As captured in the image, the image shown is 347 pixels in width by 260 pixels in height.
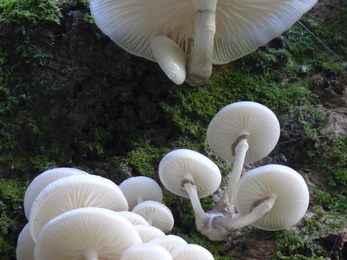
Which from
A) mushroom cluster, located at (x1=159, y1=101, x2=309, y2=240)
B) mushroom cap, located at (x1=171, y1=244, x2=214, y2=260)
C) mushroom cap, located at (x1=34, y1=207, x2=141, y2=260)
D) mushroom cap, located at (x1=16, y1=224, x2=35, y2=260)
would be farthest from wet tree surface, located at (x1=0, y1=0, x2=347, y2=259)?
mushroom cap, located at (x1=34, y1=207, x2=141, y2=260)

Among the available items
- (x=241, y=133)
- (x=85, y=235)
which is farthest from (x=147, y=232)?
(x=241, y=133)

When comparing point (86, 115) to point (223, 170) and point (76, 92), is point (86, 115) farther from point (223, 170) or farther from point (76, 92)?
point (223, 170)

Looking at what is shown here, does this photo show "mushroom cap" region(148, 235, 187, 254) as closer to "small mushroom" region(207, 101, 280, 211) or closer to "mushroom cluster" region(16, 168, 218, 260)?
"mushroom cluster" region(16, 168, 218, 260)

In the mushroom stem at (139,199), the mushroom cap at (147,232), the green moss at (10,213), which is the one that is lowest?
the mushroom stem at (139,199)

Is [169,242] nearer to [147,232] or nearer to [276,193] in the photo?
[147,232]

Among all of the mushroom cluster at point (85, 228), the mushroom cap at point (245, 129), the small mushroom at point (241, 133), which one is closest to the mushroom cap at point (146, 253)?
the mushroom cluster at point (85, 228)

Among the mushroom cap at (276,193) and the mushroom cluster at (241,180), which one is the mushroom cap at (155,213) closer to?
the mushroom cluster at (241,180)
